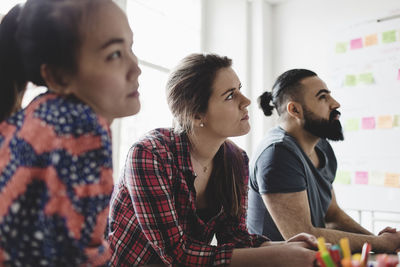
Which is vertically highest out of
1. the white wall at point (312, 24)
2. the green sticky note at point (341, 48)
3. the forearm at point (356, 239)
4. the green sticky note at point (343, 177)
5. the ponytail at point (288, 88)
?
the white wall at point (312, 24)

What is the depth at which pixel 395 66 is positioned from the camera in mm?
2336

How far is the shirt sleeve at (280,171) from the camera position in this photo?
1246 mm

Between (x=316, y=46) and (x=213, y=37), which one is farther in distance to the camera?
(x=213, y=37)

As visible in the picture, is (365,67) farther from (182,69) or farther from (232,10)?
(182,69)

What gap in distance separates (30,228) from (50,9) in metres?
0.32

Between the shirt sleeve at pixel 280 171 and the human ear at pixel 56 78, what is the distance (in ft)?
2.93

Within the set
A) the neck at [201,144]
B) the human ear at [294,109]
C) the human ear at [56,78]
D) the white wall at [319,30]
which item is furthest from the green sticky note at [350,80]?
the human ear at [56,78]

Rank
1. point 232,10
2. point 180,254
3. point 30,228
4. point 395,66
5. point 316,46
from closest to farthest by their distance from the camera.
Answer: point 30,228
point 180,254
point 395,66
point 316,46
point 232,10

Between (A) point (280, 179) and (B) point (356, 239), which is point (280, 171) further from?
(B) point (356, 239)

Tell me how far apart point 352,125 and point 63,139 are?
2422 millimetres

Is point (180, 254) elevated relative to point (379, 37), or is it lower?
lower

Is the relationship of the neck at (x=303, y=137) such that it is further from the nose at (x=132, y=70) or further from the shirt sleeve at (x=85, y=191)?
the shirt sleeve at (x=85, y=191)

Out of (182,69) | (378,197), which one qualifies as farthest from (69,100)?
(378,197)

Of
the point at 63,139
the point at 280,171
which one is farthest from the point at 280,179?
the point at 63,139
